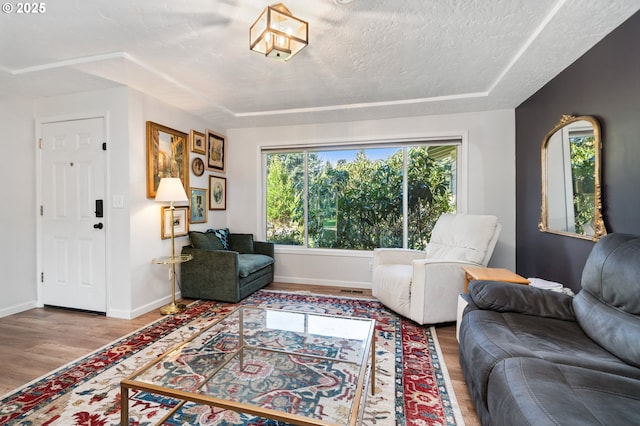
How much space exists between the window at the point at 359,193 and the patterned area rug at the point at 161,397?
62.2 inches

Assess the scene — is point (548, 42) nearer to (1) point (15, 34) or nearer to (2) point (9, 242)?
(1) point (15, 34)

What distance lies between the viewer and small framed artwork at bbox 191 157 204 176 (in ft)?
12.0

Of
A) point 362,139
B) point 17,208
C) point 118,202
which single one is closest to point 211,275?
point 118,202

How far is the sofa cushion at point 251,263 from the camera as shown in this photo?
3.27m

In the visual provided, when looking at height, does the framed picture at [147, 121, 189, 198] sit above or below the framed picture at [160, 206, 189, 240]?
above

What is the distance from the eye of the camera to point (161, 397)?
1650mm

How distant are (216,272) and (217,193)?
4.39 ft

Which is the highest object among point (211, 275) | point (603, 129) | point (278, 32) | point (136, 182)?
point (278, 32)

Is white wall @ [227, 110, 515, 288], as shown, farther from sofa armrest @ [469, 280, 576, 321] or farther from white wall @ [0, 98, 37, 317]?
white wall @ [0, 98, 37, 317]

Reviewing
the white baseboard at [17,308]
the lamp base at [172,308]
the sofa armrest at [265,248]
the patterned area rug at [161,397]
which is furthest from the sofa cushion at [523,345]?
the white baseboard at [17,308]

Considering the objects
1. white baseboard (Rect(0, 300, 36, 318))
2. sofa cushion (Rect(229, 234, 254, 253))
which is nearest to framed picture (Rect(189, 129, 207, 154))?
sofa cushion (Rect(229, 234, 254, 253))

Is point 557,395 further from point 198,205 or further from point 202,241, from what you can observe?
point 198,205

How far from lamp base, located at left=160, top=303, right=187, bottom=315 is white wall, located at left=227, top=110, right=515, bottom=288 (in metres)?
1.43

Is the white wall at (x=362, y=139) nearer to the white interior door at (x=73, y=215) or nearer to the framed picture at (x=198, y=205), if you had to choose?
the framed picture at (x=198, y=205)
